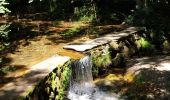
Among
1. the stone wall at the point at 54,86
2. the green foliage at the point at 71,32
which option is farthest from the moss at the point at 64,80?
the green foliage at the point at 71,32

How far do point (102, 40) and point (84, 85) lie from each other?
251 centimetres

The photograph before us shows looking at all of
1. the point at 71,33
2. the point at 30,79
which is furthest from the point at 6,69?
the point at 71,33

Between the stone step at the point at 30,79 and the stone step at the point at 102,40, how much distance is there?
119 cm

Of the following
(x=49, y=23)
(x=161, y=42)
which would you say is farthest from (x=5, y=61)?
(x=161, y=42)

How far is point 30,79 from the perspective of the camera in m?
9.27

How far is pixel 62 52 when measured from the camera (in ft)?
40.7

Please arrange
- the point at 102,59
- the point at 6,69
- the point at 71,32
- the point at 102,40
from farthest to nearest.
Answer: the point at 71,32, the point at 102,40, the point at 102,59, the point at 6,69

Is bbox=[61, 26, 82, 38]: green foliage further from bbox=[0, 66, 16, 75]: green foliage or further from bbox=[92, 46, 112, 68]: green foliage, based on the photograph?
bbox=[0, 66, 16, 75]: green foliage

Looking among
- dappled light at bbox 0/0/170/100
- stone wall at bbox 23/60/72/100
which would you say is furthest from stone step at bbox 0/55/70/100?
stone wall at bbox 23/60/72/100

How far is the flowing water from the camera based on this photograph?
38.2 feet

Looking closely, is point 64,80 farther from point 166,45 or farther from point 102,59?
point 166,45

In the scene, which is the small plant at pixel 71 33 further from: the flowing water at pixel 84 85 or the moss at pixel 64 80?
the moss at pixel 64 80

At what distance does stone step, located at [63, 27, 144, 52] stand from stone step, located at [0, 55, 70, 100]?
1.19 metres

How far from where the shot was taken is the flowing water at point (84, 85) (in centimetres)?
1163
